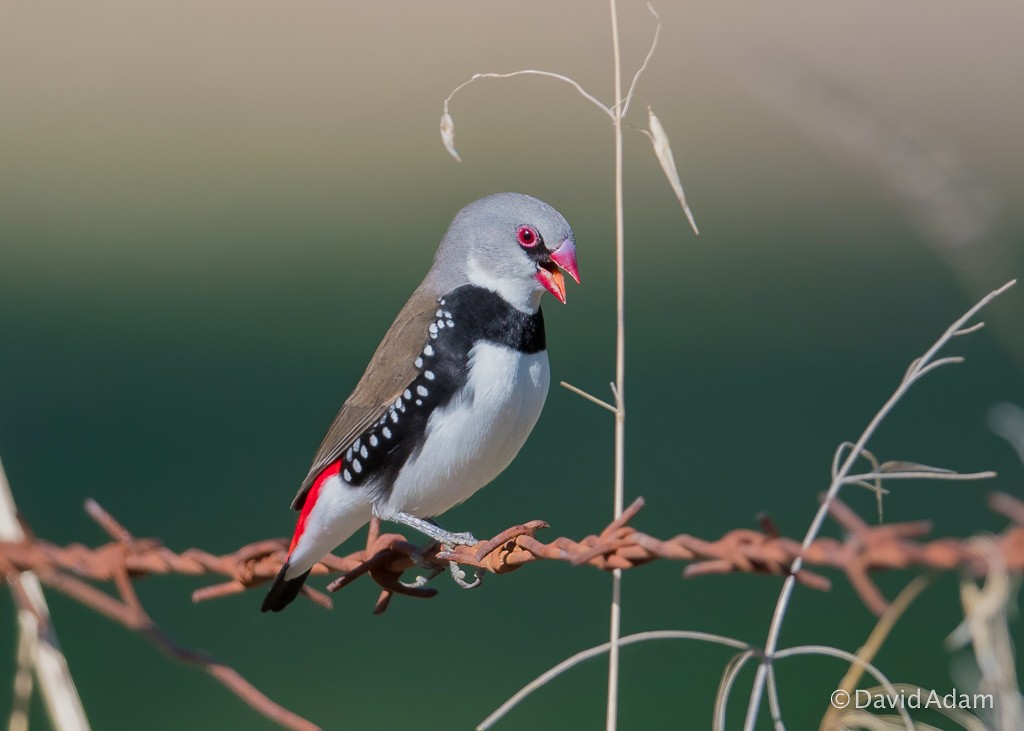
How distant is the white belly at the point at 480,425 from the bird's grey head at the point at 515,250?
0.15 meters

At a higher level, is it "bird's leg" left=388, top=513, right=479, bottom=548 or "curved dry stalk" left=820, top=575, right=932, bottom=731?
"curved dry stalk" left=820, top=575, right=932, bottom=731

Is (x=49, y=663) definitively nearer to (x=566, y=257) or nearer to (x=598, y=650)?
(x=598, y=650)

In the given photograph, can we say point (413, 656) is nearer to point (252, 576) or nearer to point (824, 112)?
point (252, 576)

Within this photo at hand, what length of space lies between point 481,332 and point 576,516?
489cm

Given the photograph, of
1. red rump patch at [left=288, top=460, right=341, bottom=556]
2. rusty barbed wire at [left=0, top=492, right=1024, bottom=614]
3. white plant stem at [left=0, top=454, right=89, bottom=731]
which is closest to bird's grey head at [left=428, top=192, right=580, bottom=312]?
red rump patch at [left=288, top=460, right=341, bottom=556]

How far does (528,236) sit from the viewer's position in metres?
2.98

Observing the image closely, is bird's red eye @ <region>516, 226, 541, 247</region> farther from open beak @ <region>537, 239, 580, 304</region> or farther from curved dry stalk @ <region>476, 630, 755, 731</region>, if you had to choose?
curved dry stalk @ <region>476, 630, 755, 731</region>

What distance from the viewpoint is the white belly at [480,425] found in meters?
2.88

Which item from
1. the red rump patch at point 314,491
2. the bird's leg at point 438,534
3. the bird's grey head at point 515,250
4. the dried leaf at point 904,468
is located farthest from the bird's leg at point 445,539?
the dried leaf at point 904,468

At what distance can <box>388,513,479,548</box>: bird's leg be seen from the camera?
2.67 m

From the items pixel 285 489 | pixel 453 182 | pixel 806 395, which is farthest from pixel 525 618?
pixel 453 182

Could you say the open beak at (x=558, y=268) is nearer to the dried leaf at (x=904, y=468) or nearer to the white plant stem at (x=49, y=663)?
the dried leaf at (x=904, y=468)

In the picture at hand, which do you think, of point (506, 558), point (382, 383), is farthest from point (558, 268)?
point (506, 558)

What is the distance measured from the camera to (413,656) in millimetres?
6727
